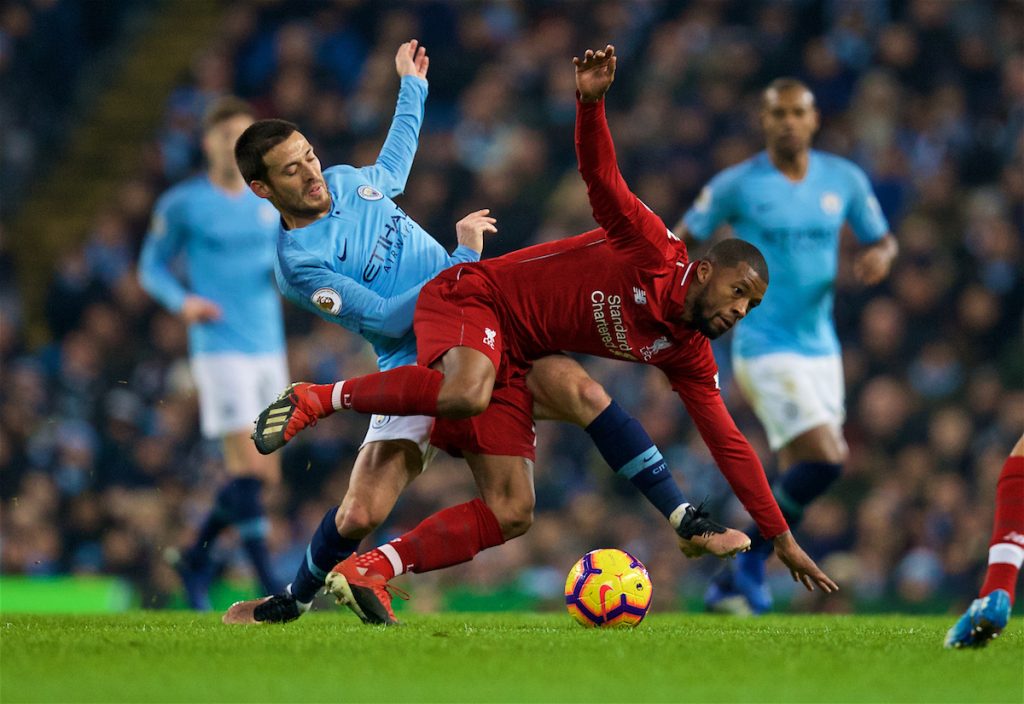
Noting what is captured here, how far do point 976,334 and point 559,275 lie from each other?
5805 millimetres

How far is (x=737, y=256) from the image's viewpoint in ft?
17.4

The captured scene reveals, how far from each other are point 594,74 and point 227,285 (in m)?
3.67

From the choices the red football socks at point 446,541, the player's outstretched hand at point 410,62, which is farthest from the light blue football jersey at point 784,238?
the red football socks at point 446,541

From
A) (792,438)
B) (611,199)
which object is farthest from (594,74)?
(792,438)

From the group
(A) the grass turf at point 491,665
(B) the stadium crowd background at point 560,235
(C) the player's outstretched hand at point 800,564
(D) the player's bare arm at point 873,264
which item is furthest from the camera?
(B) the stadium crowd background at point 560,235

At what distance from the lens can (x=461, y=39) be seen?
13.4 m

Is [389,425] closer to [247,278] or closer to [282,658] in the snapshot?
[282,658]

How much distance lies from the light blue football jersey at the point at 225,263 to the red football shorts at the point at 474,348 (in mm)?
2704

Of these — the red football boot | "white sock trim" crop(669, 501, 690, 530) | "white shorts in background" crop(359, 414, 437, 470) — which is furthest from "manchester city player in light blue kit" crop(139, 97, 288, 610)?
"white sock trim" crop(669, 501, 690, 530)

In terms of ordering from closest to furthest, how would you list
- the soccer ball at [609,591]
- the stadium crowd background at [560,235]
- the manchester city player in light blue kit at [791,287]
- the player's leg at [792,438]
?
1. the soccer ball at [609,591]
2. the player's leg at [792,438]
3. the manchester city player in light blue kit at [791,287]
4. the stadium crowd background at [560,235]

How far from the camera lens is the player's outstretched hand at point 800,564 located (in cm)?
521

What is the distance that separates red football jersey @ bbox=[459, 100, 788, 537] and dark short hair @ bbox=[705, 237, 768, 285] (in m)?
0.11

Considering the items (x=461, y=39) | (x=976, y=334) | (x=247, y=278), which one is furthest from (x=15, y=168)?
(x=976, y=334)

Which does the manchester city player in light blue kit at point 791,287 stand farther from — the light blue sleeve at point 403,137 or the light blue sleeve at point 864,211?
the light blue sleeve at point 403,137
